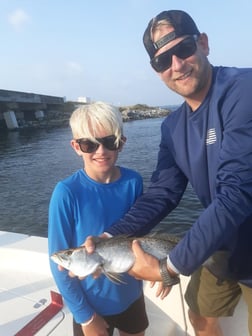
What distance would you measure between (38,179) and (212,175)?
1771cm

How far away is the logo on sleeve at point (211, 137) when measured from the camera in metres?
2.36

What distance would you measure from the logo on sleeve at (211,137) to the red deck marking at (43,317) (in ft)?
8.04

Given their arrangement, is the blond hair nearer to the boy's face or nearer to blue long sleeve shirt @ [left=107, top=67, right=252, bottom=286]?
the boy's face

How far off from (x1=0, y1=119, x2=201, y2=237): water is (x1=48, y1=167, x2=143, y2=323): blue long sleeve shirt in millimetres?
8116

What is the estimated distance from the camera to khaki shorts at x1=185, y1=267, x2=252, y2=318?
2.87 metres

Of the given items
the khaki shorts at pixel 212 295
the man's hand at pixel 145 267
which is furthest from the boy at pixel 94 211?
the khaki shorts at pixel 212 295

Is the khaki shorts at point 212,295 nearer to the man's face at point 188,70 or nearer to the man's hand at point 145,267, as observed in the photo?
the man's hand at point 145,267

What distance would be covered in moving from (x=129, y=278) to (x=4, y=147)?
33.3 metres

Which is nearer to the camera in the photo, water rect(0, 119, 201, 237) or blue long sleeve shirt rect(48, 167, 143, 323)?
blue long sleeve shirt rect(48, 167, 143, 323)

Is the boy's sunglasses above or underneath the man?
above

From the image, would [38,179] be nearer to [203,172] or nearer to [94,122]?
[94,122]

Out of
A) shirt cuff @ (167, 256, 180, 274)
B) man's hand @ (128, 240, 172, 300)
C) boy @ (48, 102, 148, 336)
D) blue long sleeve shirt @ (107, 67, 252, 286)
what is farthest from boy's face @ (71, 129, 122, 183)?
shirt cuff @ (167, 256, 180, 274)

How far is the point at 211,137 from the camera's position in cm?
239

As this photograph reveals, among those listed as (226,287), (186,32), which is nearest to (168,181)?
(226,287)
